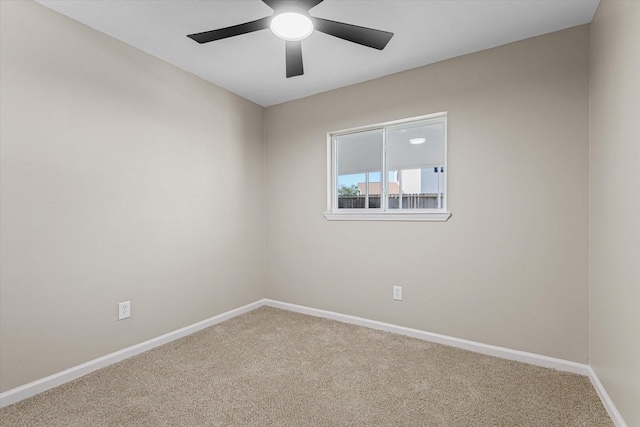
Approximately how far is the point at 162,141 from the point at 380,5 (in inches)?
76.6

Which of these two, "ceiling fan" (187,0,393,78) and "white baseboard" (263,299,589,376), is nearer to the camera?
"ceiling fan" (187,0,393,78)

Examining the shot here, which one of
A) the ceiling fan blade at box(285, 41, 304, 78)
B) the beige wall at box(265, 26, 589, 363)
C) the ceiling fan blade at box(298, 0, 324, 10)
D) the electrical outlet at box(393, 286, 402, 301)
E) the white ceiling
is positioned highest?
the white ceiling

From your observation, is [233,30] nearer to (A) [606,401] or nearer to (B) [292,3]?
(B) [292,3]

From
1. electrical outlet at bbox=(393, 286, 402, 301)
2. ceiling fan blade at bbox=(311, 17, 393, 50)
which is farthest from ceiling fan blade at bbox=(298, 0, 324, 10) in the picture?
electrical outlet at bbox=(393, 286, 402, 301)

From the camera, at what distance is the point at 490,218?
94.7 inches

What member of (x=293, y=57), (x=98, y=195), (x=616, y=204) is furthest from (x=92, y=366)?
(x=616, y=204)

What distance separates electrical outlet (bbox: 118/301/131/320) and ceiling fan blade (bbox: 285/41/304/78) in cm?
207

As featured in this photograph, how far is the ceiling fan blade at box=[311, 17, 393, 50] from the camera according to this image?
166 centimetres

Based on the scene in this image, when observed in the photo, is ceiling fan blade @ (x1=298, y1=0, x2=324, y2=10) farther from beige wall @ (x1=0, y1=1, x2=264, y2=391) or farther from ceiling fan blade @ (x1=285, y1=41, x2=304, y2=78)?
beige wall @ (x1=0, y1=1, x2=264, y2=391)

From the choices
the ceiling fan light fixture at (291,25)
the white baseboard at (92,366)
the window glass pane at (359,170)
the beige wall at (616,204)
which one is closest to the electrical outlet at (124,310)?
the white baseboard at (92,366)

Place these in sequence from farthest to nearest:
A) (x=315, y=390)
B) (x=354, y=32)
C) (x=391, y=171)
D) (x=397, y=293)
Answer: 1. (x=391, y=171)
2. (x=397, y=293)
3. (x=315, y=390)
4. (x=354, y=32)

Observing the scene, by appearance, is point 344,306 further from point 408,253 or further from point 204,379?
point 204,379

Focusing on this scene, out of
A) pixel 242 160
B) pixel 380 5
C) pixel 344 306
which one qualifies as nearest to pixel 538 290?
pixel 344 306

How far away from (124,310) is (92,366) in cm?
39
